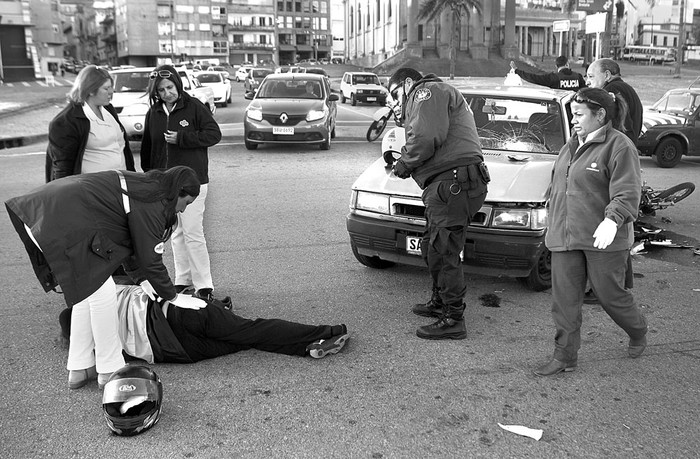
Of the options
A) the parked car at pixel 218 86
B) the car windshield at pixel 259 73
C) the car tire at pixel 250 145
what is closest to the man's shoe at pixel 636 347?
the car tire at pixel 250 145

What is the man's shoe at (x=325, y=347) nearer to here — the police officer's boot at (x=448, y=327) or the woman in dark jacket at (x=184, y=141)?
the police officer's boot at (x=448, y=327)

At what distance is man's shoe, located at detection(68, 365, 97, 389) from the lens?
3.69m

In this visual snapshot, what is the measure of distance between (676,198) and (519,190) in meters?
3.92

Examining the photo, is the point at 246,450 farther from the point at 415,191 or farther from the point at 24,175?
the point at 24,175

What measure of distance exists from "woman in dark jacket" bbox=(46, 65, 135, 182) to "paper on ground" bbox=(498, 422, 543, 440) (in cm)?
338

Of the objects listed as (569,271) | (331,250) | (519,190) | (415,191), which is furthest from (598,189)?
(331,250)

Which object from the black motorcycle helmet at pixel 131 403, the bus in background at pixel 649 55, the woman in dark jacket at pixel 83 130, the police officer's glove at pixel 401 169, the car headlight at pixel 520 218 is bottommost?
the black motorcycle helmet at pixel 131 403

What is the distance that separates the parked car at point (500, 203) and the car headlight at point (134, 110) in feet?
32.4

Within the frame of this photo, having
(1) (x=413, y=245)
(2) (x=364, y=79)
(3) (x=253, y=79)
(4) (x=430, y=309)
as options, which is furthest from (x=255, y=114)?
(3) (x=253, y=79)

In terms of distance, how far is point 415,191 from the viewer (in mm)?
5242

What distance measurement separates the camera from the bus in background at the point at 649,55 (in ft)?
261

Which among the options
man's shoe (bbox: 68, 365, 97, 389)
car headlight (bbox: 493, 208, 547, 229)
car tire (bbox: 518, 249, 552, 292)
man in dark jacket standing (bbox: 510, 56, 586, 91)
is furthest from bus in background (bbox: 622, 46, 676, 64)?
man's shoe (bbox: 68, 365, 97, 389)

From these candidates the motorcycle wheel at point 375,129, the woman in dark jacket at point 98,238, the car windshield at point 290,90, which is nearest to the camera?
the woman in dark jacket at point 98,238

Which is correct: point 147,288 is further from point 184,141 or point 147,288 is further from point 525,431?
point 525,431
